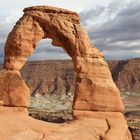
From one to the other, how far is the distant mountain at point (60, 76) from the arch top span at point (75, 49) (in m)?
120

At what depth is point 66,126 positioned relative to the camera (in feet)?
68.3

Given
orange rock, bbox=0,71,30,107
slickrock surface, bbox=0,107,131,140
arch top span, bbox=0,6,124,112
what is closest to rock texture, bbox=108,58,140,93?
arch top span, bbox=0,6,124,112

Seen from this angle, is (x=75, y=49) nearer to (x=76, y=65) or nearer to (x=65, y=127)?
(x=76, y=65)

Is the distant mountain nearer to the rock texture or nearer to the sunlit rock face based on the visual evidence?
the rock texture

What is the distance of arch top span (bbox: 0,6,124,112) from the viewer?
72.3 ft

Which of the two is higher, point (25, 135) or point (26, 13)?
point (26, 13)

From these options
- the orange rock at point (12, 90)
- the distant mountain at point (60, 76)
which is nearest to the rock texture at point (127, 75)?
the distant mountain at point (60, 76)

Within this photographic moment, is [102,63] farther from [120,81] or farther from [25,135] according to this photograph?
[120,81]

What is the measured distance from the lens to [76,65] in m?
22.7

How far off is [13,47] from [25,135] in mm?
4740

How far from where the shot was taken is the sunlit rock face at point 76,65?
2161cm

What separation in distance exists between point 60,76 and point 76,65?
5060 inches

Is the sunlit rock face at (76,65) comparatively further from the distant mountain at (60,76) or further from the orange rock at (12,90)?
the distant mountain at (60,76)

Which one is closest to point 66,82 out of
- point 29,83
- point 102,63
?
point 29,83
